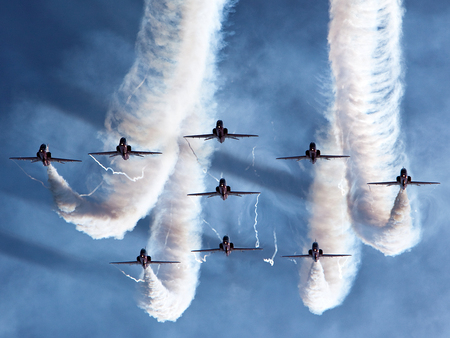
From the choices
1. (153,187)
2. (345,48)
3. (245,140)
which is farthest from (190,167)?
(345,48)

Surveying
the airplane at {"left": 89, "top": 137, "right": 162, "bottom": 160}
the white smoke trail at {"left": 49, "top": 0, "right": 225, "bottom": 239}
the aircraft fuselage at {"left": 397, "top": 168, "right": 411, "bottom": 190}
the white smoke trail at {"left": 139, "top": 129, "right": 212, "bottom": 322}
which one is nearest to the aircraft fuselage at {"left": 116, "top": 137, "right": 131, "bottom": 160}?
the airplane at {"left": 89, "top": 137, "right": 162, "bottom": 160}

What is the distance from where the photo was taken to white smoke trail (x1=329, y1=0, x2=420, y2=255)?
51.7 meters

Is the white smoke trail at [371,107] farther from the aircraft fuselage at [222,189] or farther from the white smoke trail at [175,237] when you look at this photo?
the white smoke trail at [175,237]

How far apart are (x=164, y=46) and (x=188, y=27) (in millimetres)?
4224

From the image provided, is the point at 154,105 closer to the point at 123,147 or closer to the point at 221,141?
the point at 123,147

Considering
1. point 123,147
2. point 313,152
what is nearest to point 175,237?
point 123,147

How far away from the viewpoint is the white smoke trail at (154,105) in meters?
50.9

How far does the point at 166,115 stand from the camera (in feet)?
182

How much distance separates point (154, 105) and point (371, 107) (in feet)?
104

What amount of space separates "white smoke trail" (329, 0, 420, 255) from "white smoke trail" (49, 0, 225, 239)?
18.7 metres

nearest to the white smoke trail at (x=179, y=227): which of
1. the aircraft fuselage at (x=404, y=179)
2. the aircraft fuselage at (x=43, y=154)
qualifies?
the aircraft fuselage at (x=43, y=154)

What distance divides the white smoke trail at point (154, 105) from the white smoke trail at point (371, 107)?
18676 millimetres

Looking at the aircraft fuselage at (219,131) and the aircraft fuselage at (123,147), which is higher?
the aircraft fuselage at (219,131)

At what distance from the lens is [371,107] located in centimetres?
5512
